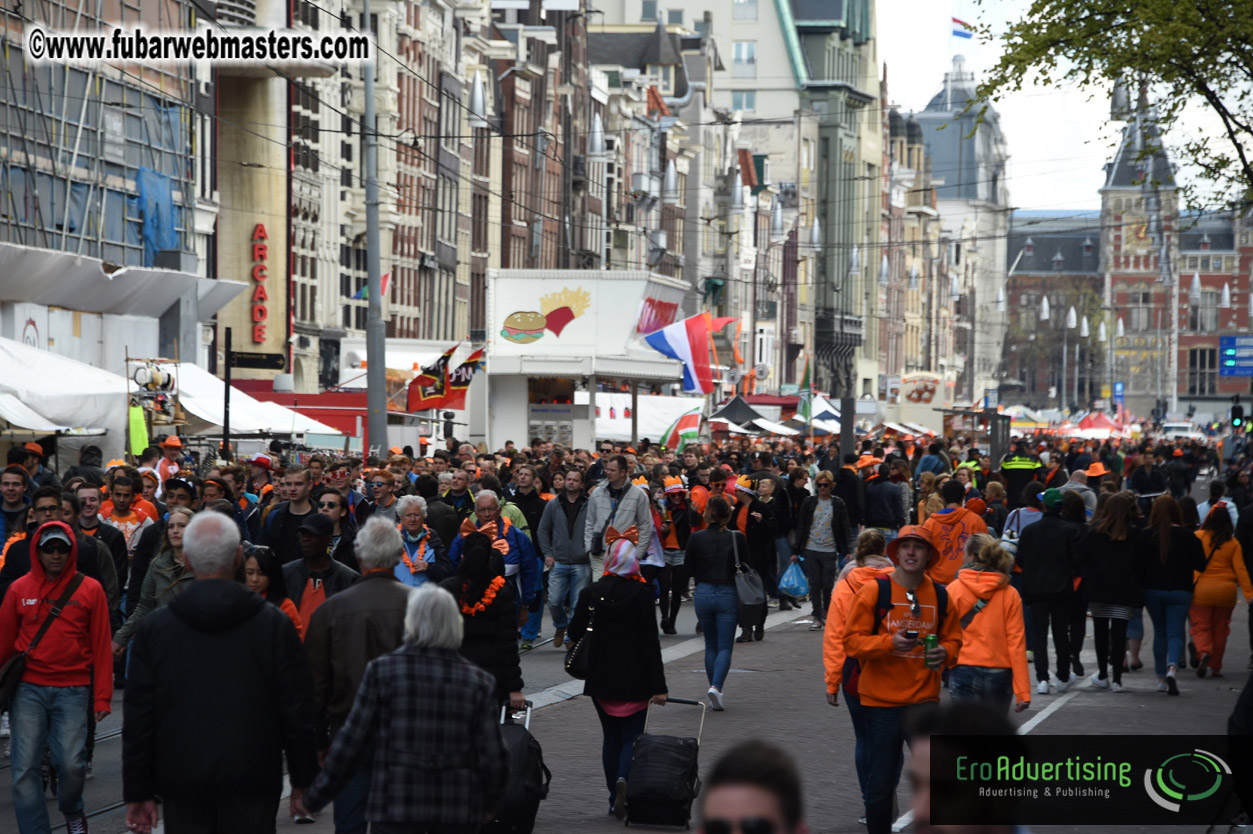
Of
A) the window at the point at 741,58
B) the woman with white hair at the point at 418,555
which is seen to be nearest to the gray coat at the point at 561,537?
the woman with white hair at the point at 418,555

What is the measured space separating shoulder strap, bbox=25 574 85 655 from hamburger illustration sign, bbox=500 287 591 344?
122 ft

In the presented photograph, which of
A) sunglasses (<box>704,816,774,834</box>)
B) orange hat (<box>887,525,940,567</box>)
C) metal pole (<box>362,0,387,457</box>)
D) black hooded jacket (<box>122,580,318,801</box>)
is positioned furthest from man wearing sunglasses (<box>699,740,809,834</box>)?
metal pole (<box>362,0,387,457</box>)

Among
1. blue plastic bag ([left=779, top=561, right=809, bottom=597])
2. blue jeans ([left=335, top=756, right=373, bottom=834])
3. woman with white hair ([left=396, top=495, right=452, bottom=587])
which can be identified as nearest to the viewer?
blue jeans ([left=335, top=756, right=373, bottom=834])

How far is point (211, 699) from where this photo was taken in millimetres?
6375

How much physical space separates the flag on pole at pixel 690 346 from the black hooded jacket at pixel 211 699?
38.3m

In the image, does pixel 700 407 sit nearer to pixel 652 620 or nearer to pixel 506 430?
pixel 506 430

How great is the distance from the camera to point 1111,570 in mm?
15039

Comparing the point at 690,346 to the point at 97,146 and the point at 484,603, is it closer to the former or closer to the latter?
the point at 97,146

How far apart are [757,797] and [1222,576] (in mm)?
13510

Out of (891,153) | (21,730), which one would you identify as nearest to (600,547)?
(21,730)

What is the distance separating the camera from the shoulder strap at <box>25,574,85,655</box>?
8.66 metres

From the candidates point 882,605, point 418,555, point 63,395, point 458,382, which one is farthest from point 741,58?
point 882,605

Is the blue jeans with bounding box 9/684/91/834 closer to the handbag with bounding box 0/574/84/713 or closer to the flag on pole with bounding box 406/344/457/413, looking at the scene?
the handbag with bounding box 0/574/84/713

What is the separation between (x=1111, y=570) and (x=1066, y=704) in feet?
3.83
